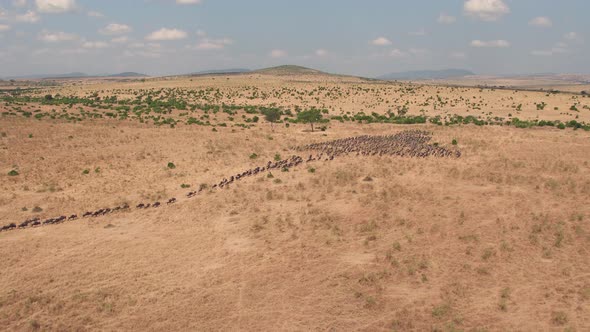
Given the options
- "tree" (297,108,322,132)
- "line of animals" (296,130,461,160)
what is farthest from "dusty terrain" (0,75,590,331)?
"tree" (297,108,322,132)

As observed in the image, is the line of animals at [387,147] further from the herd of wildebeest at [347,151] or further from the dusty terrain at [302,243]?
the dusty terrain at [302,243]

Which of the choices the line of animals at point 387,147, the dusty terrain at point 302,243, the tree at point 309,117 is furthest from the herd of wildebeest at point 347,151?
the tree at point 309,117

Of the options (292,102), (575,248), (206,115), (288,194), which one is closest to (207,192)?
(288,194)

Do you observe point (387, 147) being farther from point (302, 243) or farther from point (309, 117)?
point (302, 243)

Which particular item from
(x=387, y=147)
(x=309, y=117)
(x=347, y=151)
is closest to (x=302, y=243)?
(x=347, y=151)

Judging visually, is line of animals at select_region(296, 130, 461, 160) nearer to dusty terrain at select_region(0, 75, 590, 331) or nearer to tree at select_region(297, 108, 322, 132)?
dusty terrain at select_region(0, 75, 590, 331)

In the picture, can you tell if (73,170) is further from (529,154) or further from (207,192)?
(529,154)
